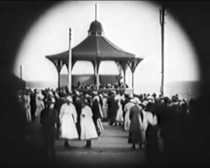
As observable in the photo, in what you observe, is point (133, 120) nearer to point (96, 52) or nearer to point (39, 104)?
point (39, 104)

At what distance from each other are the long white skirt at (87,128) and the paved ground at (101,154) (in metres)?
0.23

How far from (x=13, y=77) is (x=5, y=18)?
3.83 ft

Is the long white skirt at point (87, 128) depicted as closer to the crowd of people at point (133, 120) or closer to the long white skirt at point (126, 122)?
the crowd of people at point (133, 120)

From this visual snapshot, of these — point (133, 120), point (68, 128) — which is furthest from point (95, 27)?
point (68, 128)

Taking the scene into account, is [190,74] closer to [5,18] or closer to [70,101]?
[70,101]

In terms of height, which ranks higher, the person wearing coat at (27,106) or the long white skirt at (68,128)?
the person wearing coat at (27,106)

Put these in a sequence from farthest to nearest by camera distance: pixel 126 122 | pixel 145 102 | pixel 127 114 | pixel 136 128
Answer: pixel 126 122 → pixel 127 114 → pixel 145 102 → pixel 136 128

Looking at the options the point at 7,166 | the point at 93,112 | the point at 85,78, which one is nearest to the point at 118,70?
the point at 85,78

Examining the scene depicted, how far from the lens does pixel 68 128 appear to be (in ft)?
35.6

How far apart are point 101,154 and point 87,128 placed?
0.66m

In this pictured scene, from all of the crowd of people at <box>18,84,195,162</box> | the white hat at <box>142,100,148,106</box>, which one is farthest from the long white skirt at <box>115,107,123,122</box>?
the white hat at <box>142,100,148,106</box>

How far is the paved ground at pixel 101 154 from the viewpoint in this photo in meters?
10.3

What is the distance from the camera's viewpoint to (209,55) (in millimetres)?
10812

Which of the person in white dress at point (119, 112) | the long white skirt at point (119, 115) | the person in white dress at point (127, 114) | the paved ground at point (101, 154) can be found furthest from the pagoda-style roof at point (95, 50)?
the paved ground at point (101, 154)
